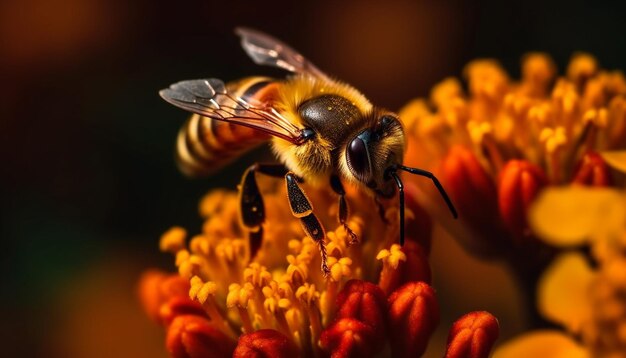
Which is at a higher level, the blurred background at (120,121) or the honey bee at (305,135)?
the honey bee at (305,135)

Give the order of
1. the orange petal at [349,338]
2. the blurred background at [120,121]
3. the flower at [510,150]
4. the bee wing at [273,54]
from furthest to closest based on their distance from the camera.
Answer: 1. the blurred background at [120,121]
2. the bee wing at [273,54]
3. the flower at [510,150]
4. the orange petal at [349,338]

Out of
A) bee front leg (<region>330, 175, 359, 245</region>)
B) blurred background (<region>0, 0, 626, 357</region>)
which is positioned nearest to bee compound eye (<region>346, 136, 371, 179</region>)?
bee front leg (<region>330, 175, 359, 245</region>)

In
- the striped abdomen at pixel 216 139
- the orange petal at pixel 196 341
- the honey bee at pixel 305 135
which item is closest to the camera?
the orange petal at pixel 196 341

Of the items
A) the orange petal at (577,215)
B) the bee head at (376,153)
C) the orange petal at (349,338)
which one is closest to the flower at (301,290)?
the orange petal at (349,338)

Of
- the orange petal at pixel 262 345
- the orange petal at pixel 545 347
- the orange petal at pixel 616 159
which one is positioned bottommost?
the orange petal at pixel 262 345

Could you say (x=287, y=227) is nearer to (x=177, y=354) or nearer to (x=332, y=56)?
(x=177, y=354)

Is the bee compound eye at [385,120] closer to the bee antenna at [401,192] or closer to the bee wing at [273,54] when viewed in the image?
the bee antenna at [401,192]

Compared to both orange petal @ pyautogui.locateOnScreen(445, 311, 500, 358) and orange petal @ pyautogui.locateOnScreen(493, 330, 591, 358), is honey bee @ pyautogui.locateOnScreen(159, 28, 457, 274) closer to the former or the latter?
orange petal @ pyautogui.locateOnScreen(445, 311, 500, 358)

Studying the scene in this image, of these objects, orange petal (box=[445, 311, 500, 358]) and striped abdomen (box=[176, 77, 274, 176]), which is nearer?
orange petal (box=[445, 311, 500, 358])
